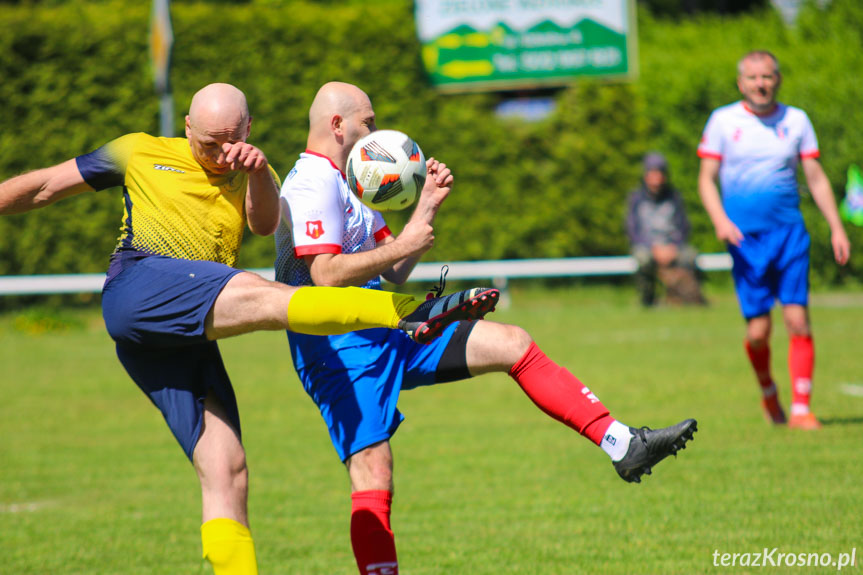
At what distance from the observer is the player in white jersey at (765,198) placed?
25.7 ft

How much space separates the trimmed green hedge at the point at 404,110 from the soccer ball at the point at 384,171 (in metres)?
14.1

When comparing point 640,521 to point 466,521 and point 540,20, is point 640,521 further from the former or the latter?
point 540,20

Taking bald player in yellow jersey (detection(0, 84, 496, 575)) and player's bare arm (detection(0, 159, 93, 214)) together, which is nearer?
bald player in yellow jersey (detection(0, 84, 496, 575))

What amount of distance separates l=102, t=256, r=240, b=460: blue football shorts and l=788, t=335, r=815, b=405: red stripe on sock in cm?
508

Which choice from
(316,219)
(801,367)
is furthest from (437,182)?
(801,367)

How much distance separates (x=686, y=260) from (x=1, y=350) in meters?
10.1

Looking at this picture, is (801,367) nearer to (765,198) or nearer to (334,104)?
(765,198)

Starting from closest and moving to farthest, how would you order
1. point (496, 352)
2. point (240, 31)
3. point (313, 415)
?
point (496, 352), point (313, 415), point (240, 31)

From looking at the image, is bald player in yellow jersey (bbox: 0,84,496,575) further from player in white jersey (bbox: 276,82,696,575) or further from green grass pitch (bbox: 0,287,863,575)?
green grass pitch (bbox: 0,287,863,575)

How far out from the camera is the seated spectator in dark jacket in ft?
55.5

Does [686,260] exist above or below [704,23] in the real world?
below

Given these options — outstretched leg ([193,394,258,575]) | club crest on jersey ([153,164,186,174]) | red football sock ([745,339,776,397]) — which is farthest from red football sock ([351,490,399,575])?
red football sock ([745,339,776,397])

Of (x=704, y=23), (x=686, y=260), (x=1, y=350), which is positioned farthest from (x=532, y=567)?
(x=704, y=23)

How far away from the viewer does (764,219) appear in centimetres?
789
